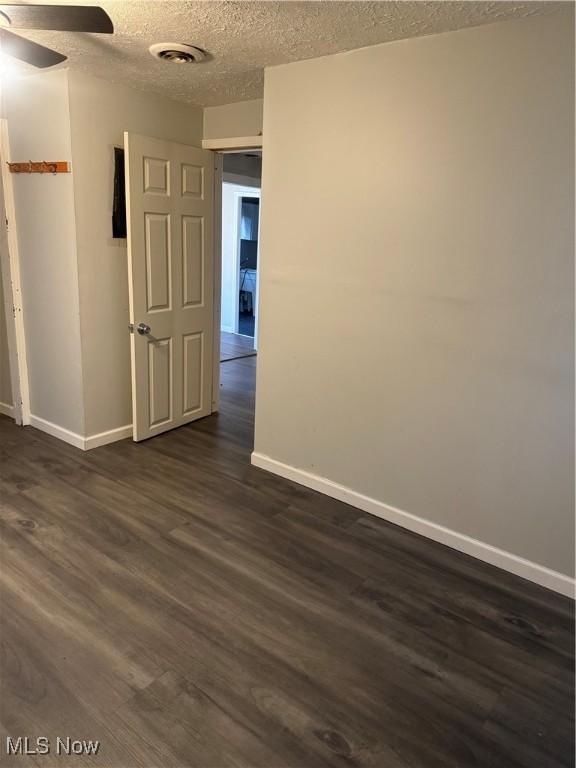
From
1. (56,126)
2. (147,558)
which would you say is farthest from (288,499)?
(56,126)

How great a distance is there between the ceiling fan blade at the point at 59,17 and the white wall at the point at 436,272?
121 cm

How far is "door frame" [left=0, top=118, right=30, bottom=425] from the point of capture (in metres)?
3.46

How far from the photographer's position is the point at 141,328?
3498 millimetres

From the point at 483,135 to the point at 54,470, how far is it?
2970 mm

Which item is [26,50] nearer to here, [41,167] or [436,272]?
[41,167]

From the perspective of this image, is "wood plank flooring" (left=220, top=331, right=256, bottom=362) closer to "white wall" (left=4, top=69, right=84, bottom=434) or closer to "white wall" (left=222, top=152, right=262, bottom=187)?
"white wall" (left=222, top=152, right=262, bottom=187)

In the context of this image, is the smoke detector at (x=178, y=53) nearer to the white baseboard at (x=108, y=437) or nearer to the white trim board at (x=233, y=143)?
the white trim board at (x=233, y=143)

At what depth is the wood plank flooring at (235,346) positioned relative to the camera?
6.56 metres

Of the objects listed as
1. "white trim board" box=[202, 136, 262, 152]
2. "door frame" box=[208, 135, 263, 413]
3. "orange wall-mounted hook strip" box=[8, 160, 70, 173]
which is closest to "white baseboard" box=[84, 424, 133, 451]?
"door frame" box=[208, 135, 263, 413]

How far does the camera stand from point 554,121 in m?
2.05

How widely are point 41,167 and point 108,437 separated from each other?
5.91ft

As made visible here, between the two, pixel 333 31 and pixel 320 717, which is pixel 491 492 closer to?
pixel 320 717

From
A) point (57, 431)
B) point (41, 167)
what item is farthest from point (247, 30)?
point (57, 431)

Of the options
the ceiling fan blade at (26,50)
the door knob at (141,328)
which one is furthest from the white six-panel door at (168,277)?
the ceiling fan blade at (26,50)
